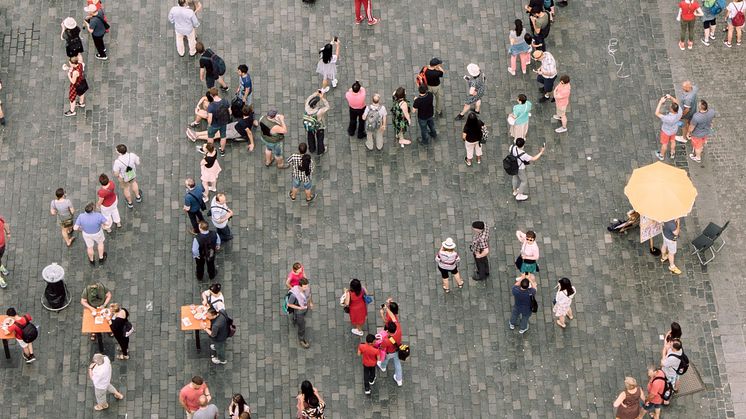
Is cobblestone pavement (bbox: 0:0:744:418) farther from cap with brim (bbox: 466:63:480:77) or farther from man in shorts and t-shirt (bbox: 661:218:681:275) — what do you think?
cap with brim (bbox: 466:63:480:77)

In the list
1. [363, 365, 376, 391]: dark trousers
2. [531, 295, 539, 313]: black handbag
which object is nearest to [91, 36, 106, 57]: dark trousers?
[363, 365, 376, 391]: dark trousers

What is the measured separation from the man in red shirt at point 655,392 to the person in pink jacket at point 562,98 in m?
6.69

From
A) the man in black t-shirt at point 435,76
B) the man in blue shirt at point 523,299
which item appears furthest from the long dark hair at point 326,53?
the man in blue shirt at point 523,299

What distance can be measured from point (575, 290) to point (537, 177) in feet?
9.71

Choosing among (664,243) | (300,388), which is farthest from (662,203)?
(300,388)

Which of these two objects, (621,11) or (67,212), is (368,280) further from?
(621,11)

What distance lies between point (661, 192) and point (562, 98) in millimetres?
3621

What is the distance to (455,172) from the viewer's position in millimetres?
31938

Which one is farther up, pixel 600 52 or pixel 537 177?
pixel 600 52

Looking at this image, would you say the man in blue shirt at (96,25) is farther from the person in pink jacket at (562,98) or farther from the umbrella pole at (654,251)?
the umbrella pole at (654,251)

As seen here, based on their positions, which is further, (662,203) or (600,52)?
(600,52)

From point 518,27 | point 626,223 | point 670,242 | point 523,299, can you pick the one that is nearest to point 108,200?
point 523,299

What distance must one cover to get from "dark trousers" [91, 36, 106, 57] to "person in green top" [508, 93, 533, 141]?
958cm

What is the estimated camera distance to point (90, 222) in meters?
29.5
